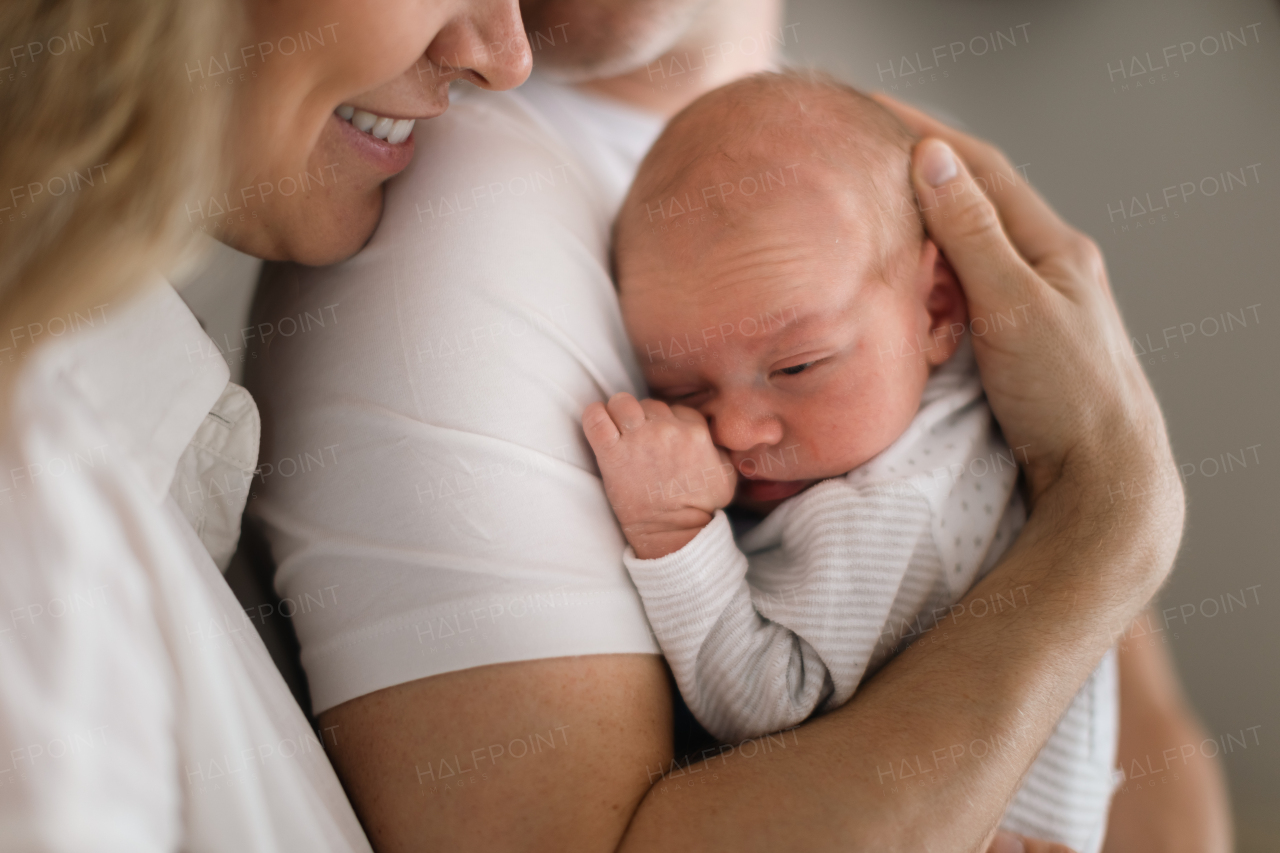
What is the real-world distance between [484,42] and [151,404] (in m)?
0.53

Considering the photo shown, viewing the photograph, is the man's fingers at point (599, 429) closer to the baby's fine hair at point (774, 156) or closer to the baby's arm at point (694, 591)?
the baby's arm at point (694, 591)

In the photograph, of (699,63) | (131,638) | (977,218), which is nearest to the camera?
(131,638)

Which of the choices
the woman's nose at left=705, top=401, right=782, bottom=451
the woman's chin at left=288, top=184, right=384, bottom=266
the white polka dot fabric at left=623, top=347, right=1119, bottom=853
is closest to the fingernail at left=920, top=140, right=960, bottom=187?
the white polka dot fabric at left=623, top=347, right=1119, bottom=853

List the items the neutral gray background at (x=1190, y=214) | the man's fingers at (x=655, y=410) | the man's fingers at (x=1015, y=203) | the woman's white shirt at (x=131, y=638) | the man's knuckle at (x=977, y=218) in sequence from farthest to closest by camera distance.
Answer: the neutral gray background at (x=1190, y=214) < the man's fingers at (x=1015, y=203) < the man's knuckle at (x=977, y=218) < the man's fingers at (x=655, y=410) < the woman's white shirt at (x=131, y=638)

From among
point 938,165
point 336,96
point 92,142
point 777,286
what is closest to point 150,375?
point 92,142

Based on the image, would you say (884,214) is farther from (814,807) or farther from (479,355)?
(814,807)

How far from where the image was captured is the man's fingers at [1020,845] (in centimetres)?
98

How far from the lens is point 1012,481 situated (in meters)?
1.17

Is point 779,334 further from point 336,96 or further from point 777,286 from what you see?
point 336,96

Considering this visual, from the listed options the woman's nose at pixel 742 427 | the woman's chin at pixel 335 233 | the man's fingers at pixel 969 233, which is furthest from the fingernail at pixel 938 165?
the woman's chin at pixel 335 233

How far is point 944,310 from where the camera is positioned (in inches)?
48.7

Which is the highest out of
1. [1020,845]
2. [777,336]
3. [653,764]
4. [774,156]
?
[774,156]

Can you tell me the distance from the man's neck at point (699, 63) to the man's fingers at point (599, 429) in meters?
0.73

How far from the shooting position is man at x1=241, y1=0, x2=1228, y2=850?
2.49ft
